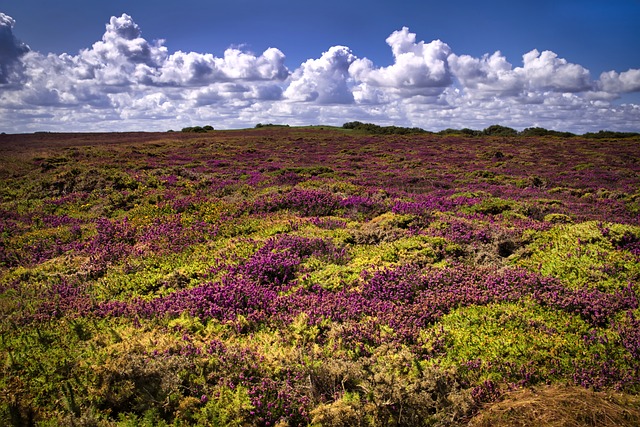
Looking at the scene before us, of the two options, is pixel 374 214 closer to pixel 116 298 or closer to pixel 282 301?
pixel 282 301

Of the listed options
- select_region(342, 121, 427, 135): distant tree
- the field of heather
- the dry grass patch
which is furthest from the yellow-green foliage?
select_region(342, 121, 427, 135): distant tree

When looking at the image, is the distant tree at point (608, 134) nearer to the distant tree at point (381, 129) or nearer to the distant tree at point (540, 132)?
the distant tree at point (540, 132)

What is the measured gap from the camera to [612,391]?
15.1 ft

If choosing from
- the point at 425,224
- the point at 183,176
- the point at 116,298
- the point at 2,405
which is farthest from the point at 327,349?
the point at 183,176

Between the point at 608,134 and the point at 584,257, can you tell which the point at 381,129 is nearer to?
the point at 608,134

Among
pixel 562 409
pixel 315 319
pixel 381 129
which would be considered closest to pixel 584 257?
pixel 562 409

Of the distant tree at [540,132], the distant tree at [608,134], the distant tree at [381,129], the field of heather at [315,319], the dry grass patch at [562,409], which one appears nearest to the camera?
the dry grass patch at [562,409]

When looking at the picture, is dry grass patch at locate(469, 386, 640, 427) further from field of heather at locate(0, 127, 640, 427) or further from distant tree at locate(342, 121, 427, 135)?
distant tree at locate(342, 121, 427, 135)

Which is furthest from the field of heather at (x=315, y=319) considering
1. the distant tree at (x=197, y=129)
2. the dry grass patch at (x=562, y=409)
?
the distant tree at (x=197, y=129)

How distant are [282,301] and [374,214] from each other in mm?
7243

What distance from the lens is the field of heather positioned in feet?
15.6

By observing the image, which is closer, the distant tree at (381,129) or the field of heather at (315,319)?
the field of heather at (315,319)

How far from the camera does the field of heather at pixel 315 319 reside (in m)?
4.77

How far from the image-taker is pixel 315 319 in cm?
662
